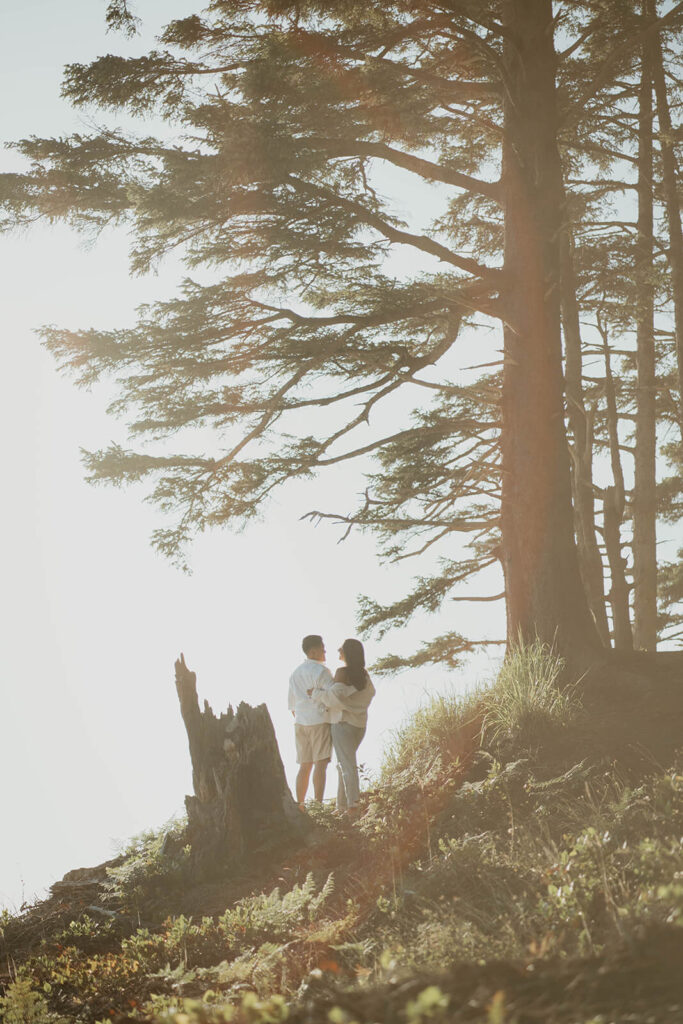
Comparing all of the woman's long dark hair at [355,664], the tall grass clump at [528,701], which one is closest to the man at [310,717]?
the woman's long dark hair at [355,664]

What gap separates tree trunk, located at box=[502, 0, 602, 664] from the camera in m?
9.78

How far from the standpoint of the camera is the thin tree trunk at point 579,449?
12977mm

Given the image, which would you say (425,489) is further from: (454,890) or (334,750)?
(454,890)

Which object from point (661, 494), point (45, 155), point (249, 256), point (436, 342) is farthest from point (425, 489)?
point (661, 494)

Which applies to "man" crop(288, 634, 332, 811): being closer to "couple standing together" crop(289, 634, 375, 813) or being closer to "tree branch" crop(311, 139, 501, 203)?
"couple standing together" crop(289, 634, 375, 813)

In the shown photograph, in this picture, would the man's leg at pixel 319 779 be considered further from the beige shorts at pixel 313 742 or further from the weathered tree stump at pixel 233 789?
the weathered tree stump at pixel 233 789

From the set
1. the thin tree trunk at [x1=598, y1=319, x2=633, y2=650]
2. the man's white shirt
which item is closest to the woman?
the man's white shirt

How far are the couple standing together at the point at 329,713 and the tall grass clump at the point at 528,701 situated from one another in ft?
4.21

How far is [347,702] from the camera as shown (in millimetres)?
9195

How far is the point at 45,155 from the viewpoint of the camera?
947cm

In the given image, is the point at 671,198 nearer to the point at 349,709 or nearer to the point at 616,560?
the point at 616,560

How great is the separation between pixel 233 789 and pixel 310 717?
1.20 meters

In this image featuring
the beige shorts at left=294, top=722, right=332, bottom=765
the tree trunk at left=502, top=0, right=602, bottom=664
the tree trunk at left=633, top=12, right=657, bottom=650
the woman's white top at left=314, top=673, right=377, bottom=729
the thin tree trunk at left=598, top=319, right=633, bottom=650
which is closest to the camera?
the woman's white top at left=314, top=673, right=377, bottom=729

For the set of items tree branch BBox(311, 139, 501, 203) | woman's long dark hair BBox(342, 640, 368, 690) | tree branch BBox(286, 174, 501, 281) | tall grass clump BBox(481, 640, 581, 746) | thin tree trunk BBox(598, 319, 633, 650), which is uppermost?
tree branch BBox(311, 139, 501, 203)
